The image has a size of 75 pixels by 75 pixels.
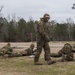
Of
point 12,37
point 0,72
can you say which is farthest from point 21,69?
point 12,37

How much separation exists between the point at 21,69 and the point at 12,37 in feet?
229

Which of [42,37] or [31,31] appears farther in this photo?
[31,31]

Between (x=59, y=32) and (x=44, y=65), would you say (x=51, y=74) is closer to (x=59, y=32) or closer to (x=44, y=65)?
(x=44, y=65)

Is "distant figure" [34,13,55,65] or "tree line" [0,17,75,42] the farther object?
"tree line" [0,17,75,42]

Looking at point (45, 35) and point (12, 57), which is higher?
point (45, 35)

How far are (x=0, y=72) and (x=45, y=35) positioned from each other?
3190 millimetres

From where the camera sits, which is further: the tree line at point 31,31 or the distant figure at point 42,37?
the tree line at point 31,31

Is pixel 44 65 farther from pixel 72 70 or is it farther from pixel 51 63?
pixel 72 70

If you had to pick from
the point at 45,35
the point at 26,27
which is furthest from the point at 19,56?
the point at 26,27

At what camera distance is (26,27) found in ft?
308

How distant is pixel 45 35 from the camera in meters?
14.4

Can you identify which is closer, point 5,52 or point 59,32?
point 5,52

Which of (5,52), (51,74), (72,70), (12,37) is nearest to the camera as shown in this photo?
(51,74)

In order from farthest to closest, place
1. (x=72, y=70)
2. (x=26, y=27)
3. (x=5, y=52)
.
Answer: (x=26, y=27) < (x=5, y=52) < (x=72, y=70)
